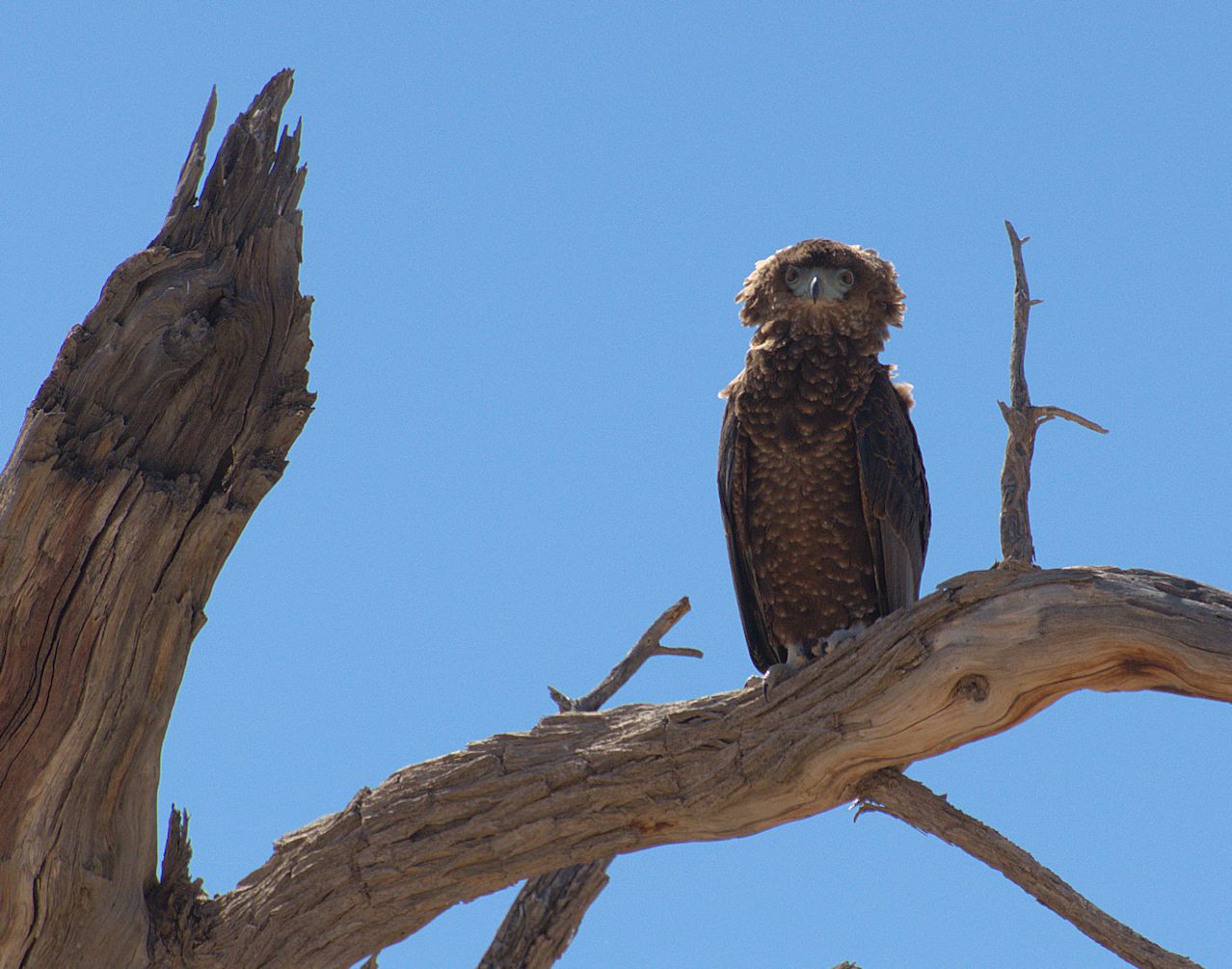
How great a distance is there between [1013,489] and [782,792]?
5.21 ft

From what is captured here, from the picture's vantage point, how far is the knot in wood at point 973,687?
4.07m

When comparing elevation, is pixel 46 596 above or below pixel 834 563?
below

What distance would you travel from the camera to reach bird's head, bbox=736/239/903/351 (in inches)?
221

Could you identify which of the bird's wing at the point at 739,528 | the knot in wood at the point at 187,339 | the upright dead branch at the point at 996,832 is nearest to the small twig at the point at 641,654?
the bird's wing at the point at 739,528

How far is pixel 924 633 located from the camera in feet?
13.8

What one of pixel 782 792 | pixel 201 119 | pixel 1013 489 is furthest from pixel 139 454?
pixel 1013 489

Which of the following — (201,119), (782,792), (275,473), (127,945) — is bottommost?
(127,945)

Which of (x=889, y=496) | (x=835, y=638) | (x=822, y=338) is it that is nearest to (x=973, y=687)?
(x=835, y=638)

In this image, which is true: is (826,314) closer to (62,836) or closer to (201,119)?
(201,119)

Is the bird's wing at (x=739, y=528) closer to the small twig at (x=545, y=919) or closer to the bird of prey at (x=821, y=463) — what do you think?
the bird of prey at (x=821, y=463)

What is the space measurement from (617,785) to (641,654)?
2196mm

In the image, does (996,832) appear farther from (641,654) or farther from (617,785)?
(641,654)

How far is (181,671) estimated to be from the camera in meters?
4.28

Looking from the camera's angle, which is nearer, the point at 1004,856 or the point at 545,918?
the point at 1004,856
